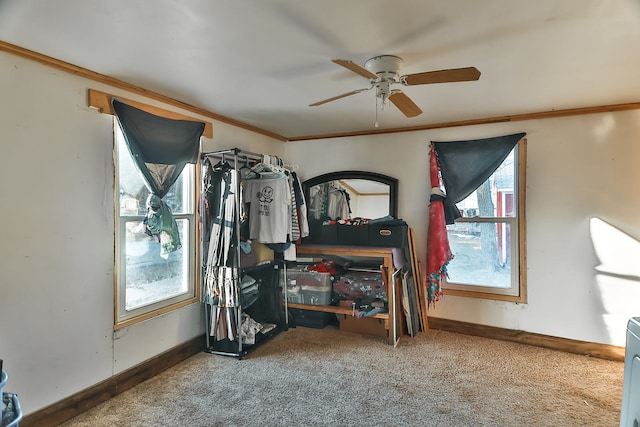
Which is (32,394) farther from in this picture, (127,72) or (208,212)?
(127,72)

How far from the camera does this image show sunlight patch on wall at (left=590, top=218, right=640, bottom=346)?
9.81 ft

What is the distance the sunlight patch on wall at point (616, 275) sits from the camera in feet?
9.81

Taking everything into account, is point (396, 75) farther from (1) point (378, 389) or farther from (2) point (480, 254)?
(2) point (480, 254)

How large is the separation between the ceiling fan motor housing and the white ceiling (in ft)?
0.15

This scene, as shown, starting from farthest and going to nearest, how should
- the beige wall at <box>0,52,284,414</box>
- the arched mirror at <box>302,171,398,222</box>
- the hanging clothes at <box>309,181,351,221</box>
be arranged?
the hanging clothes at <box>309,181,351,221</box>
the arched mirror at <box>302,171,398,222</box>
the beige wall at <box>0,52,284,414</box>

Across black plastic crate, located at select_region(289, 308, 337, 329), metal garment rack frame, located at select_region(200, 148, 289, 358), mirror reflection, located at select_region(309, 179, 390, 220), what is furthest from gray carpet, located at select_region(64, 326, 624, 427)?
mirror reflection, located at select_region(309, 179, 390, 220)

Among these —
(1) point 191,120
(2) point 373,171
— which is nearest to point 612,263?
(2) point 373,171

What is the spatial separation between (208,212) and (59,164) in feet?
3.85

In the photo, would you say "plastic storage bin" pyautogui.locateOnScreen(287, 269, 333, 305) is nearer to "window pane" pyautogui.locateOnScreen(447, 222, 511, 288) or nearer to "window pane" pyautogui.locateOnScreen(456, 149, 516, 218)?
"window pane" pyautogui.locateOnScreen(447, 222, 511, 288)

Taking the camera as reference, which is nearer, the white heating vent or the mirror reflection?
the white heating vent

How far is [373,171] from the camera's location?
160 inches

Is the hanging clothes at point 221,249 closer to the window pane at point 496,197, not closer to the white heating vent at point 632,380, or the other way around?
the window pane at point 496,197

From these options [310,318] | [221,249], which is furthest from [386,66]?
[310,318]

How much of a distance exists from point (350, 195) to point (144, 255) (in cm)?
231
